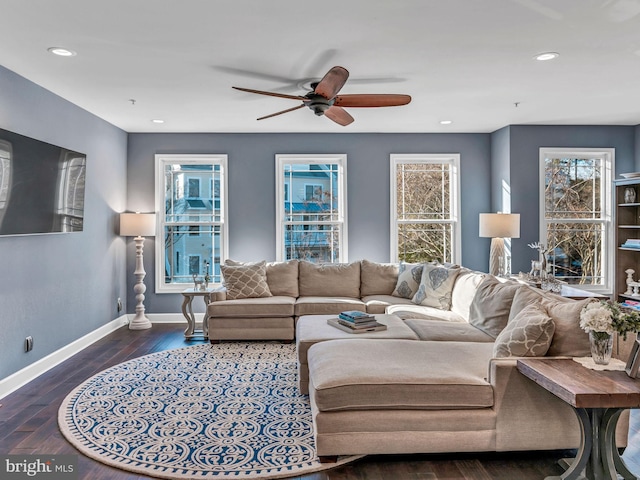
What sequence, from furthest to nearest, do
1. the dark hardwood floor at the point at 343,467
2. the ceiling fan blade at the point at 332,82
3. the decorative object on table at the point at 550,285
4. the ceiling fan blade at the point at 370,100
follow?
1. the decorative object on table at the point at 550,285
2. the ceiling fan blade at the point at 370,100
3. the ceiling fan blade at the point at 332,82
4. the dark hardwood floor at the point at 343,467

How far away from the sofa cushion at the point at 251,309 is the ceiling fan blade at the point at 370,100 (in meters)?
2.38

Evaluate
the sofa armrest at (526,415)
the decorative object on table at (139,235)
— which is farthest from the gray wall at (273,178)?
the sofa armrest at (526,415)

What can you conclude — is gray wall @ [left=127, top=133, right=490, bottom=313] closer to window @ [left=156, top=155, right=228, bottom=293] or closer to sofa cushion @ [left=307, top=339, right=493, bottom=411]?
window @ [left=156, top=155, right=228, bottom=293]

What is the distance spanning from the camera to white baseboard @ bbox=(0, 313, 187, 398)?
3.71 meters

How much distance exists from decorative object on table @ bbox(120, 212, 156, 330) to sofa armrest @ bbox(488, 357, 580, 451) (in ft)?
15.5

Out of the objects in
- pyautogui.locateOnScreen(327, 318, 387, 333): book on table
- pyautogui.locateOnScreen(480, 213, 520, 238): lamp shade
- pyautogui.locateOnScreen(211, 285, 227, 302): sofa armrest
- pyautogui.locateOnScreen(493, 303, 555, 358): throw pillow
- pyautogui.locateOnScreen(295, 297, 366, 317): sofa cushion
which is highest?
pyautogui.locateOnScreen(480, 213, 520, 238): lamp shade

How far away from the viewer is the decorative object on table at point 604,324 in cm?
222

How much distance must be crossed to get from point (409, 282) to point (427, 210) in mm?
1560

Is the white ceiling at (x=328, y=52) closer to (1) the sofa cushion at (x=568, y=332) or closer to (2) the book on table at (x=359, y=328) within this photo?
(1) the sofa cushion at (x=568, y=332)

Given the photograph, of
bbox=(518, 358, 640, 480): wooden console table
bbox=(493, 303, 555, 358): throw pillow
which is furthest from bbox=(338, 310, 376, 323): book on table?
bbox=(518, 358, 640, 480): wooden console table

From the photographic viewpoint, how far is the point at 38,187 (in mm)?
3977

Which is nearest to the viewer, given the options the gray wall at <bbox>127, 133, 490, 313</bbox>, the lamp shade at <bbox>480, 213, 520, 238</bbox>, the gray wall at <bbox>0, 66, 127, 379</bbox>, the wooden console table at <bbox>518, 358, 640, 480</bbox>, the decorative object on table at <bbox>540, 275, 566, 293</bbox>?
the wooden console table at <bbox>518, 358, 640, 480</bbox>

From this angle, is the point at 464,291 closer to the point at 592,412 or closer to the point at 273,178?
the point at 592,412

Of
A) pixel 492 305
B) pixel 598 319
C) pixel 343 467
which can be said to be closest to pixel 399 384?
pixel 343 467
